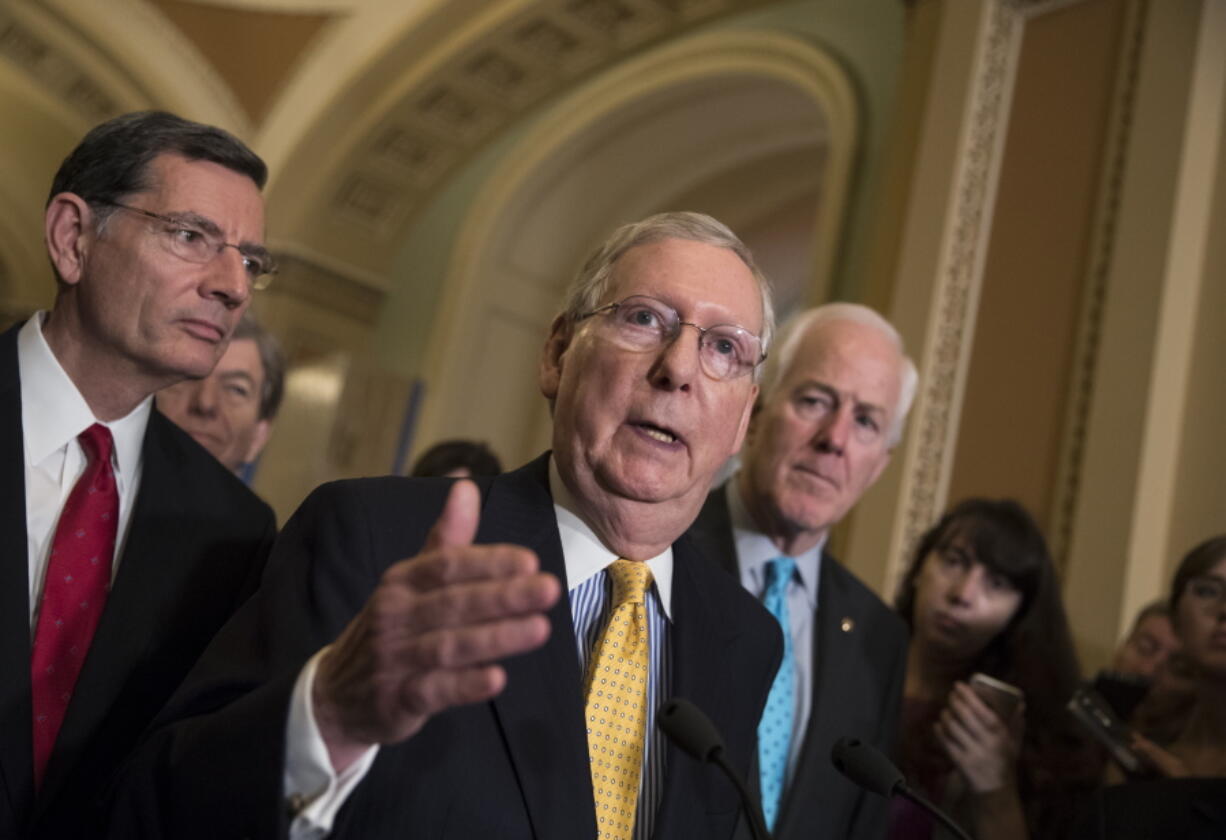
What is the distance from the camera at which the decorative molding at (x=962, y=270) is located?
15.8 ft

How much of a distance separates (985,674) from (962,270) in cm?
261

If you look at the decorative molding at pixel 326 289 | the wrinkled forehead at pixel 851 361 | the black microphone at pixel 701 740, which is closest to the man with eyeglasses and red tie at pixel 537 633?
the black microphone at pixel 701 740

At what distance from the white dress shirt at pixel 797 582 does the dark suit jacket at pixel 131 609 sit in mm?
982

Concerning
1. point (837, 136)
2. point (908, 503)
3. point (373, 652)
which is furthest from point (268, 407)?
point (837, 136)

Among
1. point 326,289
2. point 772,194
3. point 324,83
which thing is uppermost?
point 772,194

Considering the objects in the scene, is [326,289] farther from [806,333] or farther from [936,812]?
[936,812]

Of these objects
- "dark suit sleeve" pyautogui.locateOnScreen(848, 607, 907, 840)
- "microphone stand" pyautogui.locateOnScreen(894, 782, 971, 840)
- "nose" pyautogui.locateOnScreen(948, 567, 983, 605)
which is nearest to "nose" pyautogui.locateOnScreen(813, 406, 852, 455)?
"dark suit sleeve" pyautogui.locateOnScreen(848, 607, 907, 840)

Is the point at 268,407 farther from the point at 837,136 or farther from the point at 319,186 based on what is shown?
the point at 319,186

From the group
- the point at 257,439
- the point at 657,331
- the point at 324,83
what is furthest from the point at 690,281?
the point at 324,83

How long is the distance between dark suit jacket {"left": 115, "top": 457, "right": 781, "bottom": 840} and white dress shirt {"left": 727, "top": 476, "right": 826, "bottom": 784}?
0.74 meters

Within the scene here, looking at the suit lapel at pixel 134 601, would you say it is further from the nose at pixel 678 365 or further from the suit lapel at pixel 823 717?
the suit lapel at pixel 823 717

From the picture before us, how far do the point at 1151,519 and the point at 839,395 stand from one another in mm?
2090

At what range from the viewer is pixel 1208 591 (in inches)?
98.3

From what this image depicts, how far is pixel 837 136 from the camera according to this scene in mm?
6969
